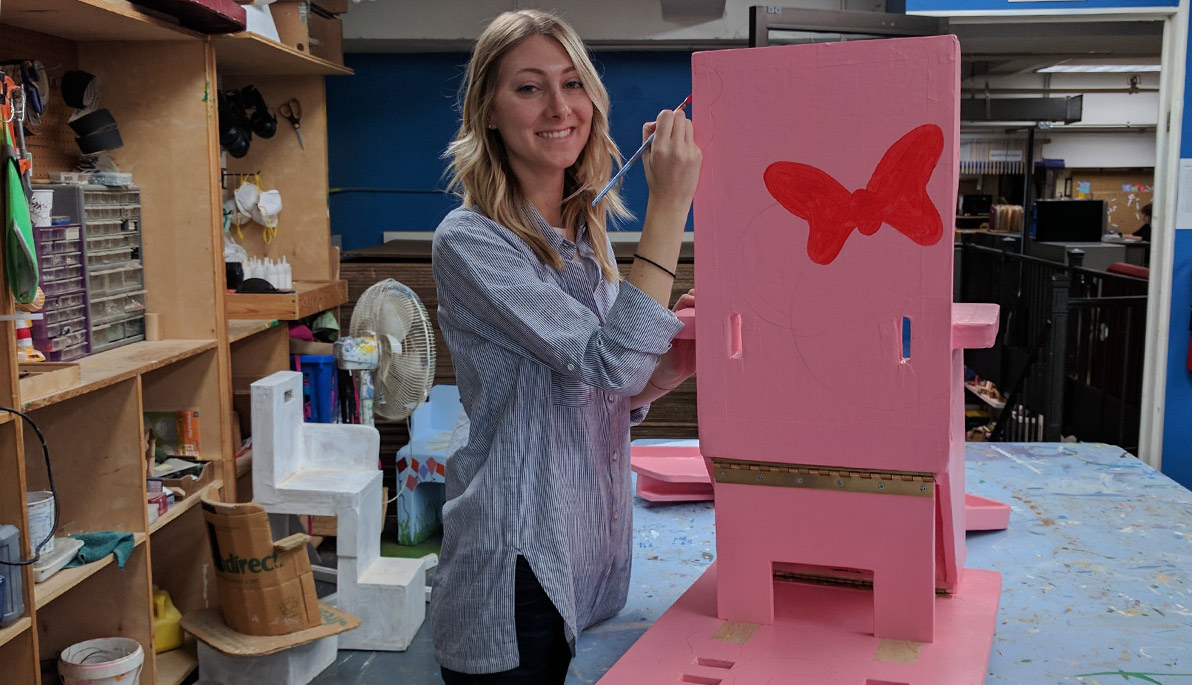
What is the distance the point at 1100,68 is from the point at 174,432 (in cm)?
917

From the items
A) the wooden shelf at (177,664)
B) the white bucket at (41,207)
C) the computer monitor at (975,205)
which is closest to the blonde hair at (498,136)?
the white bucket at (41,207)

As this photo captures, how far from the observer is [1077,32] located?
6.03 meters

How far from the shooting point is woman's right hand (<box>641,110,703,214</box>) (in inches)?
46.0

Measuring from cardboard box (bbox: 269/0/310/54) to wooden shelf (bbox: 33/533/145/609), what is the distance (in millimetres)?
2070

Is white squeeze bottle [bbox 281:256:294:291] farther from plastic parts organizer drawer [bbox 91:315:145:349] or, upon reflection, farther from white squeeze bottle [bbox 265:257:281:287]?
plastic parts organizer drawer [bbox 91:315:145:349]

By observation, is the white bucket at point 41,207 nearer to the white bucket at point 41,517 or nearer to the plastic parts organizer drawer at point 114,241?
the plastic parts organizer drawer at point 114,241

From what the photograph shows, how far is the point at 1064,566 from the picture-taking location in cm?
172

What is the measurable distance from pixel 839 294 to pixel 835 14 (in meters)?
0.65

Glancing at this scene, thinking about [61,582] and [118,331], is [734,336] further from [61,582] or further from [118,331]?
[118,331]

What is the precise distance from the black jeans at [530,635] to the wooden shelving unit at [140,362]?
1253mm

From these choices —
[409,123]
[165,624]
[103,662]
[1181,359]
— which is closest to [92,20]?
[103,662]

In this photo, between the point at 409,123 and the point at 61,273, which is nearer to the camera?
the point at 61,273

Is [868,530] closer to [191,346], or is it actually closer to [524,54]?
[524,54]

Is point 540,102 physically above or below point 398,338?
above
